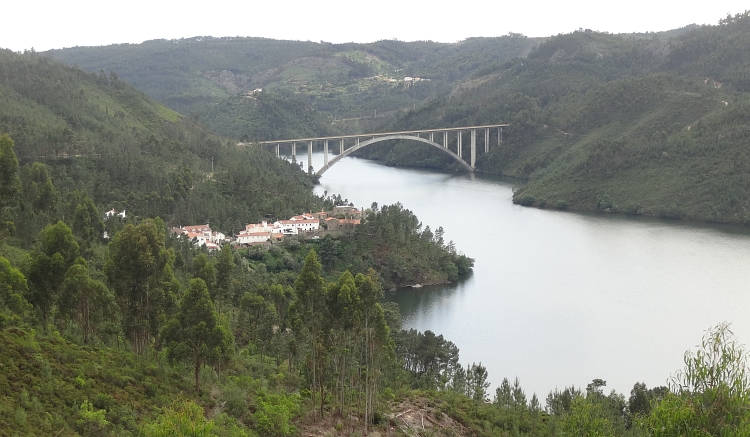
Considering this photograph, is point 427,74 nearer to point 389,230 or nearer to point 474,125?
point 474,125

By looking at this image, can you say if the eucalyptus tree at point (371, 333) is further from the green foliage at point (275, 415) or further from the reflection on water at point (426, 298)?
the reflection on water at point (426, 298)

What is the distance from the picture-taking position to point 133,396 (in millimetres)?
9758

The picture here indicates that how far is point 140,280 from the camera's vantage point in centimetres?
1248

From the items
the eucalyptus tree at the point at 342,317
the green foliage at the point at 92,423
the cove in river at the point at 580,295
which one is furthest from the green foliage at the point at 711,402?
the cove in river at the point at 580,295

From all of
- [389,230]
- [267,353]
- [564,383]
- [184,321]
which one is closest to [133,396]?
[184,321]

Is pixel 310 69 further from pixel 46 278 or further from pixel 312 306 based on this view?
pixel 312 306

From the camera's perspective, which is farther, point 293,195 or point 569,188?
point 569,188

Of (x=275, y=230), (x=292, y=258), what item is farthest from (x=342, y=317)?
(x=275, y=230)

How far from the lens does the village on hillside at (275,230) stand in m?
27.3

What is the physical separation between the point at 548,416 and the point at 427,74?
105 m

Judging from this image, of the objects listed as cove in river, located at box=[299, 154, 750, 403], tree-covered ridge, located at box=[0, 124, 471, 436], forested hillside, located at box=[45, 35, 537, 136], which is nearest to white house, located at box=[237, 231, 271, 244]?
cove in river, located at box=[299, 154, 750, 403]

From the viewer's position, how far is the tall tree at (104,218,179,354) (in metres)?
12.3

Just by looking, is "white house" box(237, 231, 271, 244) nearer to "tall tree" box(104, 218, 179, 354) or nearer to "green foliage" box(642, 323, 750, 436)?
"tall tree" box(104, 218, 179, 354)

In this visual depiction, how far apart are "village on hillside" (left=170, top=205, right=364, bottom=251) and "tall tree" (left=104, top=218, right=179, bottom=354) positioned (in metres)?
13.6
